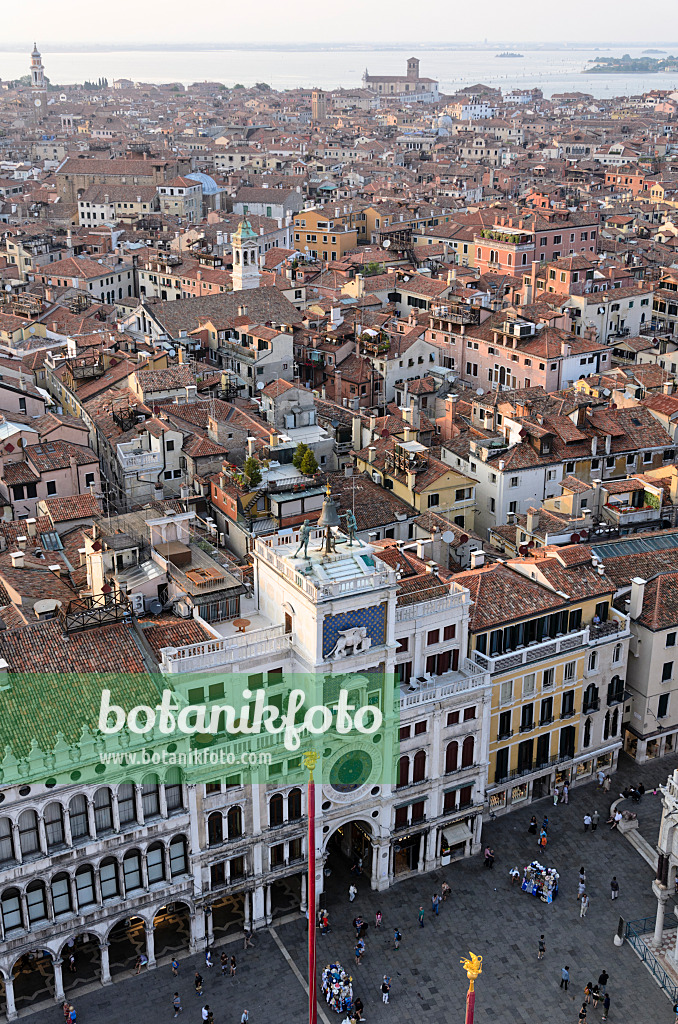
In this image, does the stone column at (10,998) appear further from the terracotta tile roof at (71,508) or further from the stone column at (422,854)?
the terracotta tile roof at (71,508)

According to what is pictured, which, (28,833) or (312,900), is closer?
(312,900)

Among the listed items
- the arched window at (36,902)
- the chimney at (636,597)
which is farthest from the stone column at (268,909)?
the chimney at (636,597)

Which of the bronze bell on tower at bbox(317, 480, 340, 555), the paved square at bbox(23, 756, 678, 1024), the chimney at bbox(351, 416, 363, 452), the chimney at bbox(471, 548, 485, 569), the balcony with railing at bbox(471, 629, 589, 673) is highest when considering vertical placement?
the bronze bell on tower at bbox(317, 480, 340, 555)

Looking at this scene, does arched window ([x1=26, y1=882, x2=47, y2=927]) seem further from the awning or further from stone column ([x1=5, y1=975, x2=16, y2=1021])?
the awning

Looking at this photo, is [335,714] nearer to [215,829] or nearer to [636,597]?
[215,829]

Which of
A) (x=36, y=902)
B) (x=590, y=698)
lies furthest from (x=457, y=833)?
(x=36, y=902)

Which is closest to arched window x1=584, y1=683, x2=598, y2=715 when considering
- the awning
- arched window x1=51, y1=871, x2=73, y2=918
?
the awning

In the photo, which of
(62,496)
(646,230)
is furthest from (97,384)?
(646,230)
